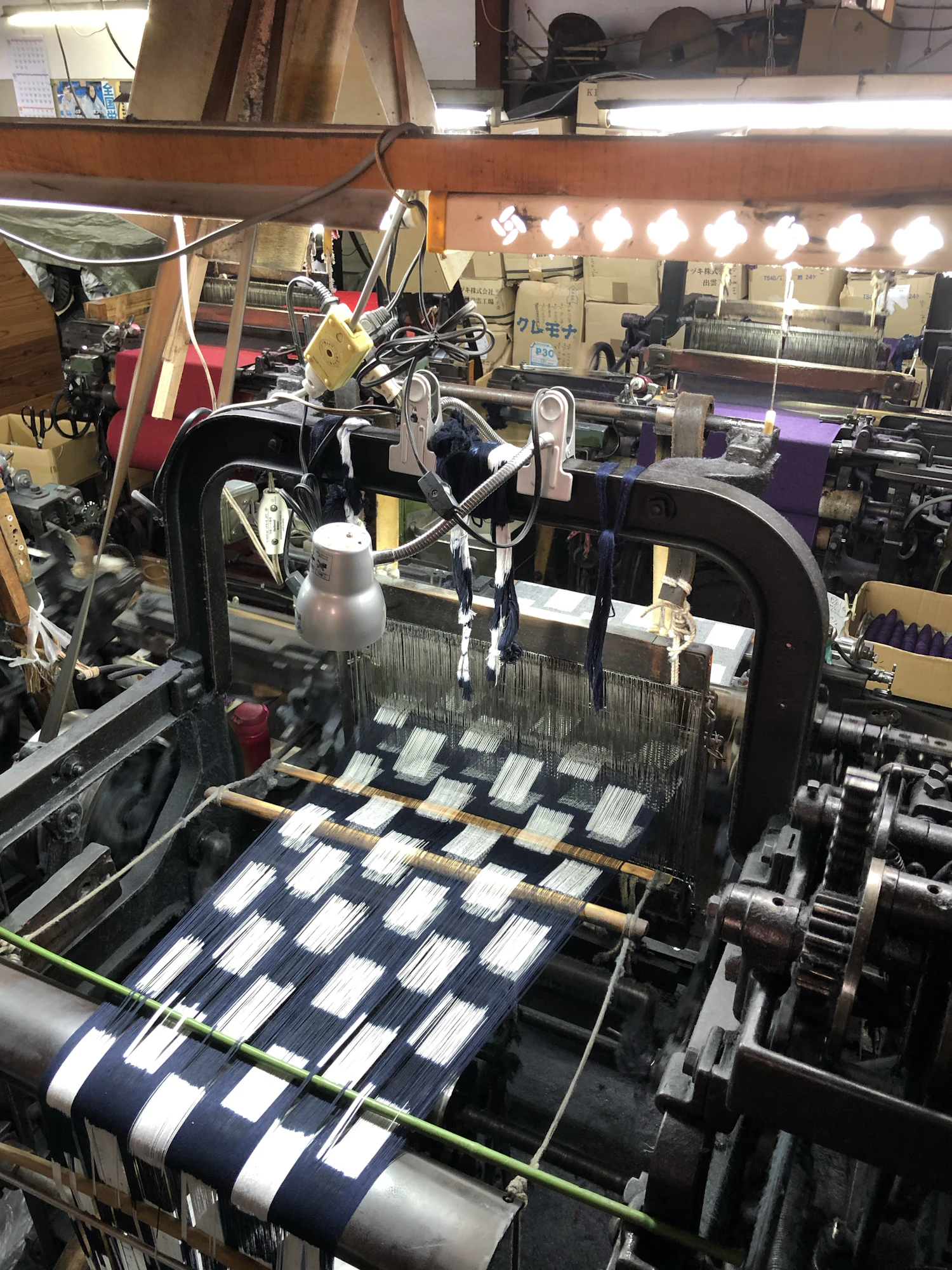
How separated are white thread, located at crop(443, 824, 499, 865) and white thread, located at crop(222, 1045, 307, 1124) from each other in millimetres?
603

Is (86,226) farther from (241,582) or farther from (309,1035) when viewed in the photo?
(309,1035)

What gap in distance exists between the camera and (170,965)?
187 centimetres

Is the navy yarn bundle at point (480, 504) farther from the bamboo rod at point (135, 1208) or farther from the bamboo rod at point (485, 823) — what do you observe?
the bamboo rod at point (135, 1208)

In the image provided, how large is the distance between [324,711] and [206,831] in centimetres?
49

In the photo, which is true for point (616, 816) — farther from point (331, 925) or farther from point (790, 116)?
point (790, 116)

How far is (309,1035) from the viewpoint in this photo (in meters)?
1.75

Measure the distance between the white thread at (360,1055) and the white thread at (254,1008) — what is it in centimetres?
16

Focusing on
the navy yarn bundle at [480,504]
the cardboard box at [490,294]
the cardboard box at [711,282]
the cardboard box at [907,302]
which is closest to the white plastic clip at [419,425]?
the navy yarn bundle at [480,504]

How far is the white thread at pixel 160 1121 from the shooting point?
5.03ft

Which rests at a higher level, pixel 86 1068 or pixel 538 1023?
pixel 86 1068

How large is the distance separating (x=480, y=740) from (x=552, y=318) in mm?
5644

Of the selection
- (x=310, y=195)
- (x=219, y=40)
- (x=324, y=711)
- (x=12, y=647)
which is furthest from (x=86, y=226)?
(x=310, y=195)

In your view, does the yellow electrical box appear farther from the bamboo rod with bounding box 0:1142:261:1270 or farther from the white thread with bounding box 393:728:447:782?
the bamboo rod with bounding box 0:1142:261:1270

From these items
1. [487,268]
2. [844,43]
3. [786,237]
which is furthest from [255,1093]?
[844,43]
